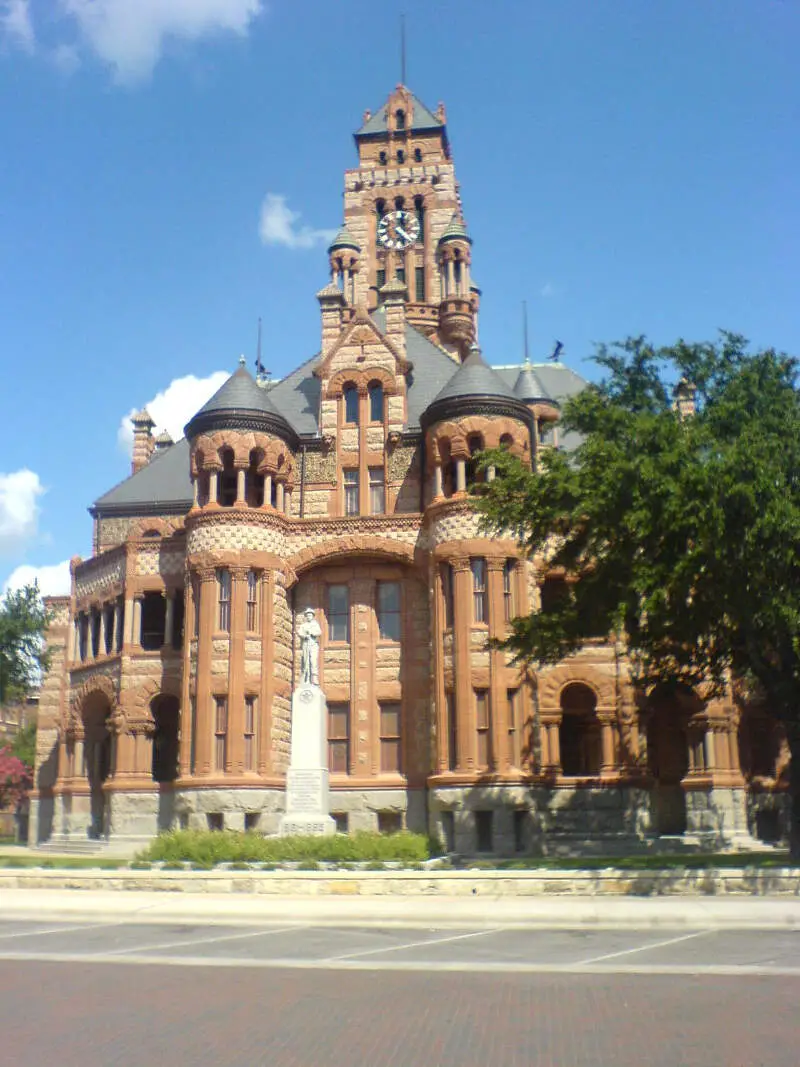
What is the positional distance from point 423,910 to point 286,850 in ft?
26.2

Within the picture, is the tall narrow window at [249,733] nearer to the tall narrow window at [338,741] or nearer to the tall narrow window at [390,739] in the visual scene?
the tall narrow window at [338,741]

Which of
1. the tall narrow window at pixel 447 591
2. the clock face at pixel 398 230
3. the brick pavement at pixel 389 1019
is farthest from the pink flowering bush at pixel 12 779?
the brick pavement at pixel 389 1019

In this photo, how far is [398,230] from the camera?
217 feet

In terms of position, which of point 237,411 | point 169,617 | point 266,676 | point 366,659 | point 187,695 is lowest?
point 187,695

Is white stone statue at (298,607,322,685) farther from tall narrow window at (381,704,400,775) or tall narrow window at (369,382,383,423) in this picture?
tall narrow window at (369,382,383,423)

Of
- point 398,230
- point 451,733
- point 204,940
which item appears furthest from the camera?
point 398,230

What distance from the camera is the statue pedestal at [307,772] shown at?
30797mm

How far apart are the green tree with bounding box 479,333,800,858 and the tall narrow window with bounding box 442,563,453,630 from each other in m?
9.11

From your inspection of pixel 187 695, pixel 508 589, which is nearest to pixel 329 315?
pixel 508 589

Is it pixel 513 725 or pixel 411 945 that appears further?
pixel 513 725

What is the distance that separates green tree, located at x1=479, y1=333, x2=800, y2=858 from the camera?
2275cm

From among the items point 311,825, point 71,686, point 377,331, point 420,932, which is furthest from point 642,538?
point 71,686

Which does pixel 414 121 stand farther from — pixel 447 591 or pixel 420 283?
pixel 447 591

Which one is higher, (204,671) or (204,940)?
(204,671)
